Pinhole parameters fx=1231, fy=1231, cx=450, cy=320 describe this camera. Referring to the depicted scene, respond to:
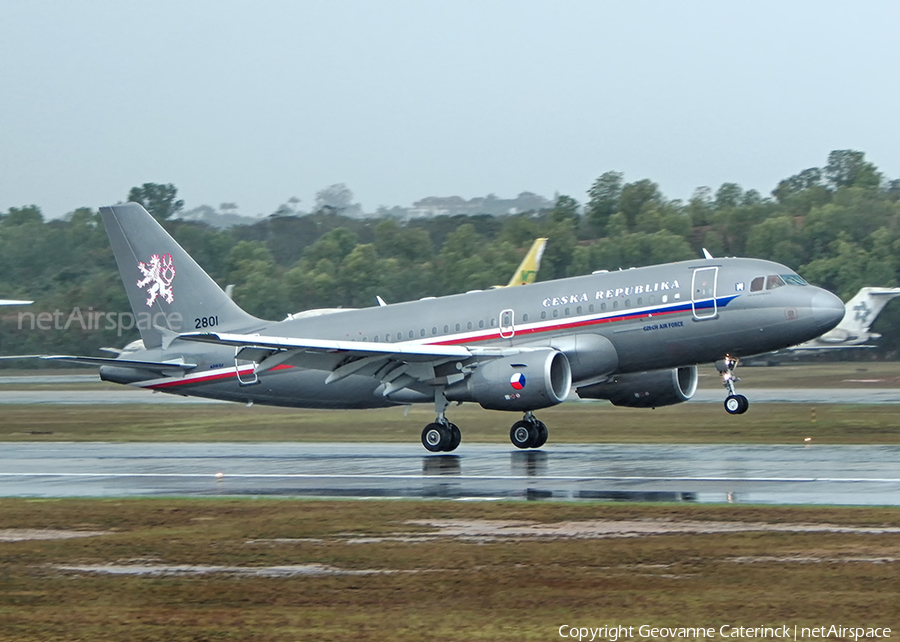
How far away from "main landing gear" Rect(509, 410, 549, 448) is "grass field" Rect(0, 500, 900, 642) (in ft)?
31.2

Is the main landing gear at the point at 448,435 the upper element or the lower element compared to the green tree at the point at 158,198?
lower

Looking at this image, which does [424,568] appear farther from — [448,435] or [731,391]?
[731,391]

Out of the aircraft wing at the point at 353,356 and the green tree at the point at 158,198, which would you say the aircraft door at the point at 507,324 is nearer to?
the aircraft wing at the point at 353,356

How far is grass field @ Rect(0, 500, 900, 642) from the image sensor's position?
10430 millimetres

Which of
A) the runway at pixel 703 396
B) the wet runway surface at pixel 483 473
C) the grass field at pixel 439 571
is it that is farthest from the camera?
the runway at pixel 703 396

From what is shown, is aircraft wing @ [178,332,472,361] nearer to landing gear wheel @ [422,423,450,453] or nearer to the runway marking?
landing gear wheel @ [422,423,450,453]

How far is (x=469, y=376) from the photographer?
25.8 metres

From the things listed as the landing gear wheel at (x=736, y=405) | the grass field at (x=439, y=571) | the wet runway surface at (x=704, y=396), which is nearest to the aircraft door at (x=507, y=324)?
the landing gear wheel at (x=736, y=405)

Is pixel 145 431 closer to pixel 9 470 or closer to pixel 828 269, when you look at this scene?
pixel 9 470

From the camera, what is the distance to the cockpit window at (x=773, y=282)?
25689mm

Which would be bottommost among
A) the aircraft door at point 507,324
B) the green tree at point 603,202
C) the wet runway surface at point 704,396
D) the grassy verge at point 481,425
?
the grassy verge at point 481,425

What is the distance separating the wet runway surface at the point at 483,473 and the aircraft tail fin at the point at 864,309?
115 feet

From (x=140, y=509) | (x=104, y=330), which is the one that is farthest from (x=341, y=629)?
(x=104, y=330)

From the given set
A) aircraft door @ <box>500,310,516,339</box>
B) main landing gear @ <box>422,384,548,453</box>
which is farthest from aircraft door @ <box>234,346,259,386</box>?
aircraft door @ <box>500,310,516,339</box>
